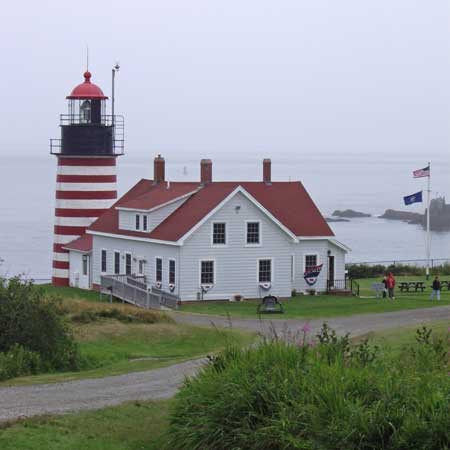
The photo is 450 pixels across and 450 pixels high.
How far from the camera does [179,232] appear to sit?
40500 mm

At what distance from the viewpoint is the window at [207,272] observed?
40.7m

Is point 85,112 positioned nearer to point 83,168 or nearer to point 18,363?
point 83,168

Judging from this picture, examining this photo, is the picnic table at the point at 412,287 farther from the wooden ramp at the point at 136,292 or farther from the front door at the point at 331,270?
the wooden ramp at the point at 136,292

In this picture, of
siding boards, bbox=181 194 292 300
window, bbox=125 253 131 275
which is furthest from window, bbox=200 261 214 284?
window, bbox=125 253 131 275

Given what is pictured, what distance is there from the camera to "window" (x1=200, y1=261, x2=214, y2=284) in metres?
40.7

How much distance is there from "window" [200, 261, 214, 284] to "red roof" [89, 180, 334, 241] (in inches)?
58.5

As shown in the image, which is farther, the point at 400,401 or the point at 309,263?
the point at 309,263

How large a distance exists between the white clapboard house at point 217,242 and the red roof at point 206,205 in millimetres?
48

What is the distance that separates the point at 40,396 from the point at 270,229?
1001 inches

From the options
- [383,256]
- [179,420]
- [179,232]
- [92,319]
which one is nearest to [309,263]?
[179,232]

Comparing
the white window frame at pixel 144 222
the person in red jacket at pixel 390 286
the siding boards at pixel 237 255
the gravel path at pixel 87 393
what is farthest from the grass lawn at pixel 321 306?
the gravel path at pixel 87 393

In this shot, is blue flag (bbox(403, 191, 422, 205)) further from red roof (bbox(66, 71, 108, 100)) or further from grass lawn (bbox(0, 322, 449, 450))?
grass lawn (bbox(0, 322, 449, 450))

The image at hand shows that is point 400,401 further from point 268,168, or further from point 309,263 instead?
point 268,168

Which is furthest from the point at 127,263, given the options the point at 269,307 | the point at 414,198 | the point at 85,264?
the point at 414,198
